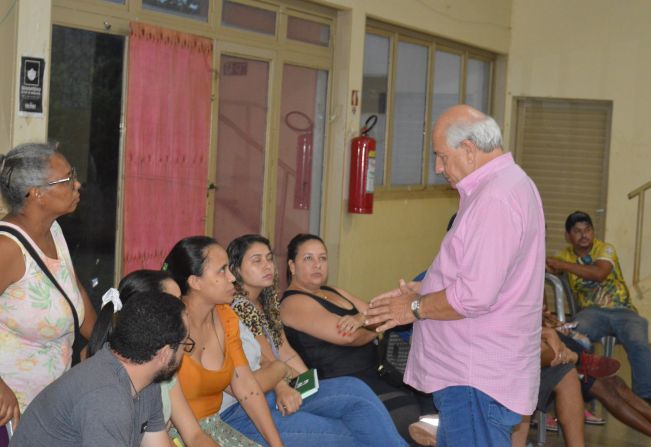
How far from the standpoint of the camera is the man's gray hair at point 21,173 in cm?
317

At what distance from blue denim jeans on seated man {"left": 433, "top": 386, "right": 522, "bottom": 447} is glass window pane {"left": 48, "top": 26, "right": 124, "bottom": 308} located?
8.52 feet

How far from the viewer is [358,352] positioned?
15.3ft

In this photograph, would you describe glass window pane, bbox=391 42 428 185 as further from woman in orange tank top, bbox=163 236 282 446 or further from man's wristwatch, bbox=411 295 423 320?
man's wristwatch, bbox=411 295 423 320

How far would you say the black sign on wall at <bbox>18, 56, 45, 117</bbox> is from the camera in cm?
477

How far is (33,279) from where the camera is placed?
10.3 feet

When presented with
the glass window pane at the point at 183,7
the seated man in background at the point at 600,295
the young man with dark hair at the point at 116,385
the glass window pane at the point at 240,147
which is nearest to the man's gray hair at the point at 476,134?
the young man with dark hair at the point at 116,385

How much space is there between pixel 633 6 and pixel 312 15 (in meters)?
4.01

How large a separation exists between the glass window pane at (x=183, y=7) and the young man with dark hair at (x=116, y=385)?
Answer: 130 inches

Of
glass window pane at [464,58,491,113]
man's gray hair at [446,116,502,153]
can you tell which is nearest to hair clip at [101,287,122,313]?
man's gray hair at [446,116,502,153]

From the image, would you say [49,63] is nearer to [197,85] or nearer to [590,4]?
[197,85]

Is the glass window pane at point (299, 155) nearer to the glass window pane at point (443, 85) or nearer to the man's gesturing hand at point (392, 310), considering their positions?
the glass window pane at point (443, 85)

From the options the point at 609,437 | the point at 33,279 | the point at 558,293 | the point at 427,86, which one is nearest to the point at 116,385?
the point at 33,279

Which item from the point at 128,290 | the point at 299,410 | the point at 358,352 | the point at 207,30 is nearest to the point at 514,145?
the point at 207,30

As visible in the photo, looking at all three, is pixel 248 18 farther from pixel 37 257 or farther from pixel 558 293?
pixel 37 257
